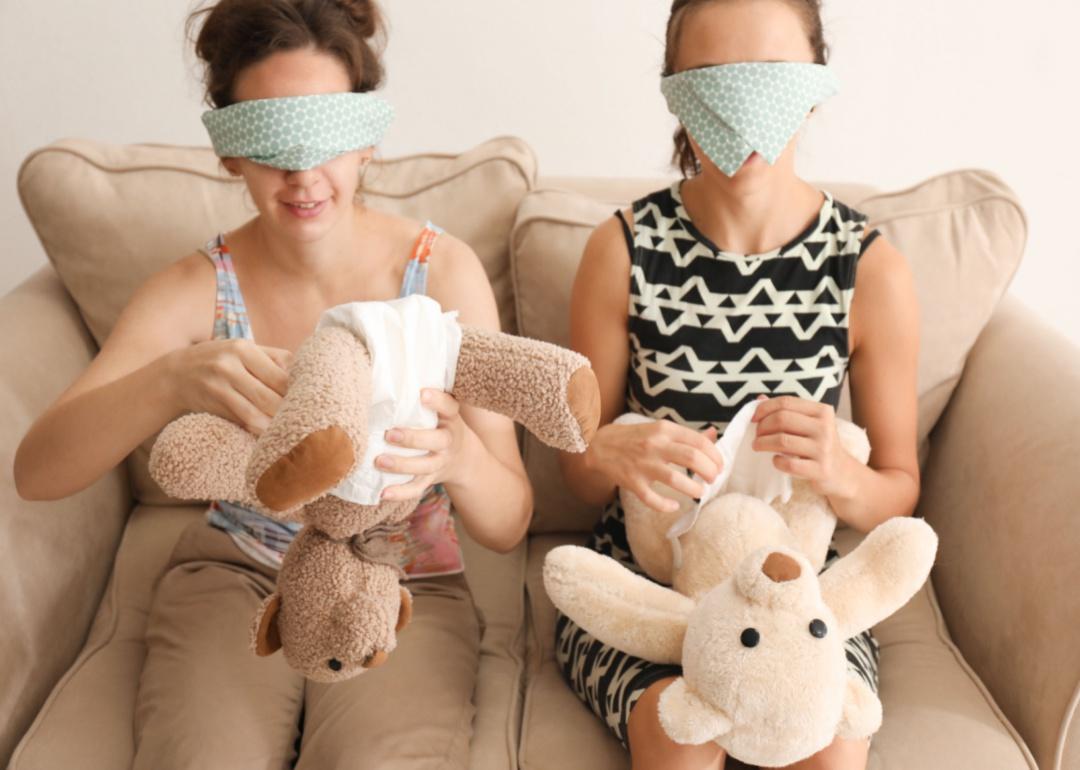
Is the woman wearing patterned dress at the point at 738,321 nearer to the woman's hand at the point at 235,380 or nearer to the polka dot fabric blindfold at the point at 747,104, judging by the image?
the polka dot fabric blindfold at the point at 747,104

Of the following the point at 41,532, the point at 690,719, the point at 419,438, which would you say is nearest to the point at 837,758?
the point at 690,719

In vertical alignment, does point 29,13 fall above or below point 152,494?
above

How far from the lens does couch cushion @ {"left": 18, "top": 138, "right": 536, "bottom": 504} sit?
149cm

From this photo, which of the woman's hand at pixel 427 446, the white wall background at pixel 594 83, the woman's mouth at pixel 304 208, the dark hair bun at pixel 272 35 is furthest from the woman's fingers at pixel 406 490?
the white wall background at pixel 594 83

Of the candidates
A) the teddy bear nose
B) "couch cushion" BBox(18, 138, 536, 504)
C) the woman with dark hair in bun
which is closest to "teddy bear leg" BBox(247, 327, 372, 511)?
the woman with dark hair in bun

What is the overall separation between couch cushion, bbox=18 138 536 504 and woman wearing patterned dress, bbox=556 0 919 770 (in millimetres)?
256

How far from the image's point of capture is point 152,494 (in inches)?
62.3

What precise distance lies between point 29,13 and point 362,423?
1544 millimetres

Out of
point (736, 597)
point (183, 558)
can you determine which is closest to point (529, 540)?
point (183, 558)

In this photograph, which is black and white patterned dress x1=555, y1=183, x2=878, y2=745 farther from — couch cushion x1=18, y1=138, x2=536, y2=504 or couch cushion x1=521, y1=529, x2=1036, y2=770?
couch cushion x1=18, y1=138, x2=536, y2=504

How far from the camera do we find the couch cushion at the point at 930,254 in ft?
4.73

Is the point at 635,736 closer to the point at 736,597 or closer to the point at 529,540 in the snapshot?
the point at 736,597

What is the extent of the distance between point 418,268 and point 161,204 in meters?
0.47

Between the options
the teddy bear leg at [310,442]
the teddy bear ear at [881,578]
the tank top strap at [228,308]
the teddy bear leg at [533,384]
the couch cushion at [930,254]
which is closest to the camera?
the teddy bear leg at [310,442]
